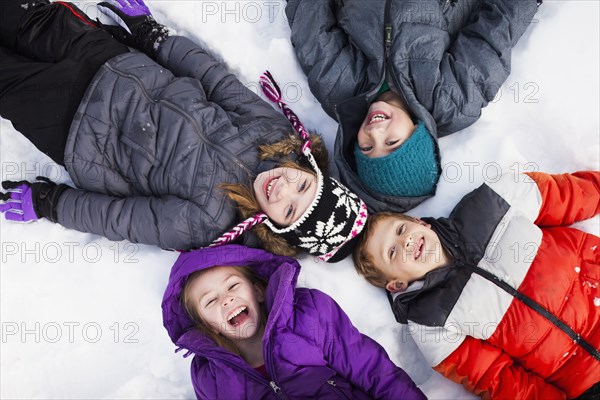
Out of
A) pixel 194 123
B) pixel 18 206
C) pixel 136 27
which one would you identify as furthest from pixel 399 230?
pixel 18 206

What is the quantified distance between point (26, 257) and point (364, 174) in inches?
54.0

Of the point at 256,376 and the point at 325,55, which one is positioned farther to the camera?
the point at 325,55

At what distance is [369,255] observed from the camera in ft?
6.44

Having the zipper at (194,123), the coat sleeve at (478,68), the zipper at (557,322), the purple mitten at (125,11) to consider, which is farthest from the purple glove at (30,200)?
the zipper at (557,322)

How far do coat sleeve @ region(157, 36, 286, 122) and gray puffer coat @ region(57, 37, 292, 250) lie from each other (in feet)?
0.19

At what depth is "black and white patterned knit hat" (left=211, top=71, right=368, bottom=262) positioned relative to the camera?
6.08 feet

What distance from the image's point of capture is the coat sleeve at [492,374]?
1.82 m

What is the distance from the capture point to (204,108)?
6.58 feet

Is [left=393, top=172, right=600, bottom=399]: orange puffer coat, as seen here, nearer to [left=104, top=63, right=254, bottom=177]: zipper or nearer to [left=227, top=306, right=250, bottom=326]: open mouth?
[left=227, top=306, right=250, bottom=326]: open mouth

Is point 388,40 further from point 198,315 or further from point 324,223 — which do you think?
point 198,315

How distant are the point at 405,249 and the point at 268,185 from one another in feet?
1.77

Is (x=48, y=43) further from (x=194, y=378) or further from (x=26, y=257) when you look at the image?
(x=194, y=378)

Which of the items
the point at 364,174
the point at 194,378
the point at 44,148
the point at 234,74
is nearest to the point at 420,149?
the point at 364,174

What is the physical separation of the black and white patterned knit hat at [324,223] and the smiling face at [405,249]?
82 millimetres
